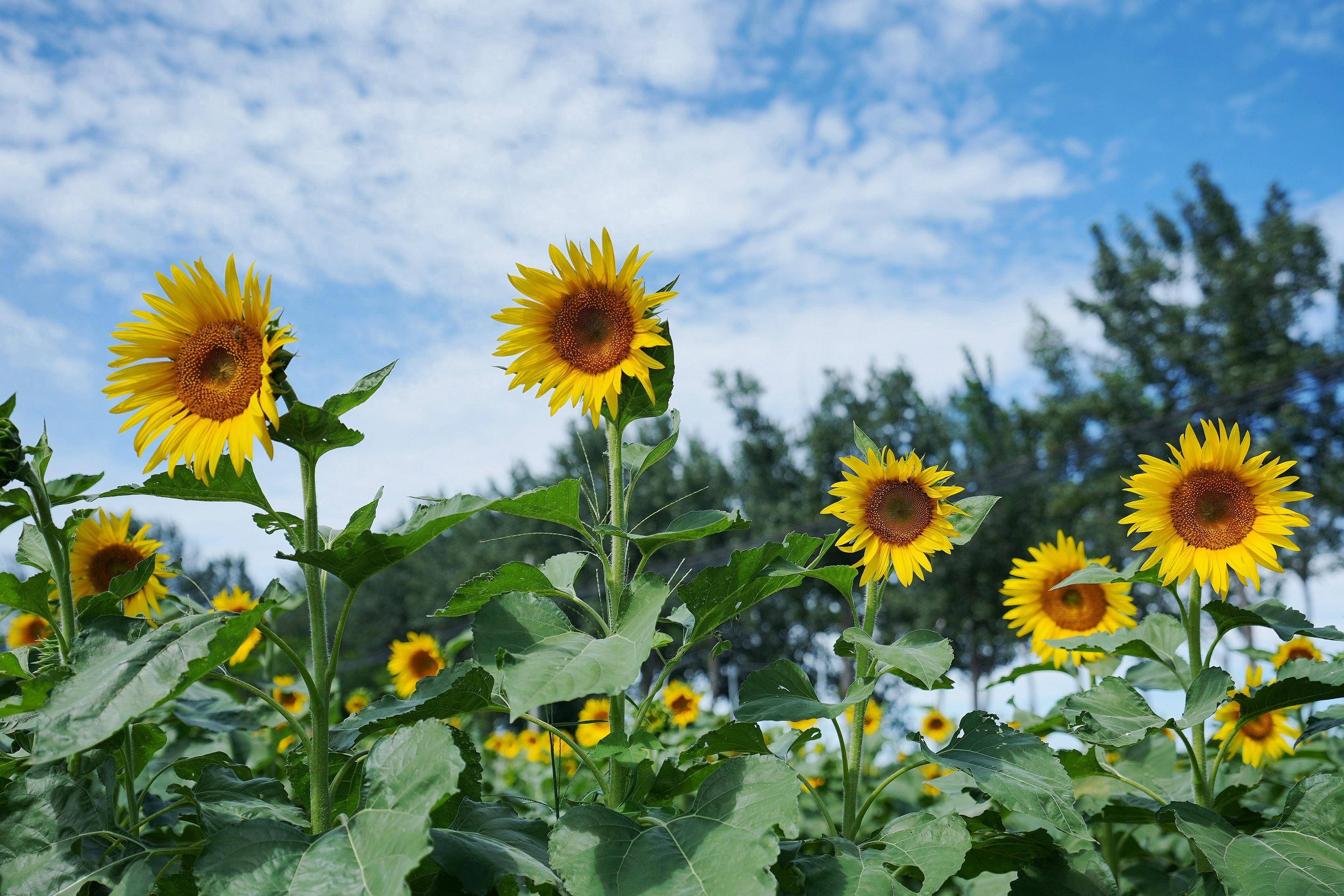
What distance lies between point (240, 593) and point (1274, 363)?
3448 cm

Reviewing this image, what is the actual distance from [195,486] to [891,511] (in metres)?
1.67

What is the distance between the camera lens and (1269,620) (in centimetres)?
226

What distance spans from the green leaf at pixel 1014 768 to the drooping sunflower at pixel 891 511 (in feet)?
1.52

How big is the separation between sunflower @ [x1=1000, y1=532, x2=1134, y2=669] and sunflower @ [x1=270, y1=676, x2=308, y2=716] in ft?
9.46

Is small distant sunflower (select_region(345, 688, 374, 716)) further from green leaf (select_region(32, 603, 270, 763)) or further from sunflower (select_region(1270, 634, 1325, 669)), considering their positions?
sunflower (select_region(1270, 634, 1325, 669))

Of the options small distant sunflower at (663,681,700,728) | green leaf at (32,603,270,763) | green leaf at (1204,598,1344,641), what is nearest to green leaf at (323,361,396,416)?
green leaf at (32,603,270,763)

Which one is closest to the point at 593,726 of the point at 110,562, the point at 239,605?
the point at 239,605

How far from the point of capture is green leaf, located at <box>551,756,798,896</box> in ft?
4.39

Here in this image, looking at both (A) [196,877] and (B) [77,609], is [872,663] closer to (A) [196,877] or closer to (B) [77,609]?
(A) [196,877]

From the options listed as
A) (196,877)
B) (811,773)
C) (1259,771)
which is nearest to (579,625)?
(196,877)

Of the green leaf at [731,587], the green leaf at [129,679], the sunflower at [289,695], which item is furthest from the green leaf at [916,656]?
the sunflower at [289,695]

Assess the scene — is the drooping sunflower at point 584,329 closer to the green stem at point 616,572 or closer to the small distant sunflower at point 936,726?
the green stem at point 616,572

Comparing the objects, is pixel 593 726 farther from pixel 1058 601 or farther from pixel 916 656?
pixel 916 656

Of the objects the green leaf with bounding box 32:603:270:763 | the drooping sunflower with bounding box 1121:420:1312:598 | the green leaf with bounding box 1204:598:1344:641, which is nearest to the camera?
the green leaf with bounding box 32:603:270:763
